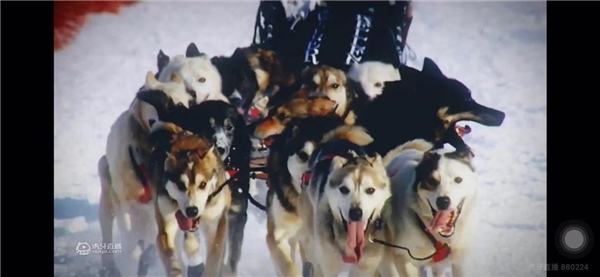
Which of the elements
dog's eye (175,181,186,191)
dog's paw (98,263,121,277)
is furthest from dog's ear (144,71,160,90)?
dog's paw (98,263,121,277)

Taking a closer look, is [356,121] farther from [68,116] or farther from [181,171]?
[68,116]

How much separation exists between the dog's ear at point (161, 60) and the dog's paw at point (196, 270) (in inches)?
34.5

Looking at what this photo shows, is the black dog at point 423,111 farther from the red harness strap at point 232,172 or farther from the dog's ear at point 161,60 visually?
the dog's ear at point 161,60

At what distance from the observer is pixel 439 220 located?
9.52 ft

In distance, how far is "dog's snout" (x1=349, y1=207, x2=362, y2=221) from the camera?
2.86 metres

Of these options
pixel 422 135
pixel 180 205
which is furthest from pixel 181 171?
pixel 422 135

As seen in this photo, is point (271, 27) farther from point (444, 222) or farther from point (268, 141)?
point (444, 222)

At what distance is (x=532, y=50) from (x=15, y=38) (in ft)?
7.42

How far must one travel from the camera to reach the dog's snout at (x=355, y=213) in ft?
9.39

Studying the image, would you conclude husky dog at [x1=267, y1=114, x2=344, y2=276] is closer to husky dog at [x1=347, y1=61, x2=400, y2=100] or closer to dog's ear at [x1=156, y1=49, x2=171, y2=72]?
husky dog at [x1=347, y1=61, x2=400, y2=100]

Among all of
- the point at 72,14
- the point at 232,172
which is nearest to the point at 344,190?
the point at 232,172

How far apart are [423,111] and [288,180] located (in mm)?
664

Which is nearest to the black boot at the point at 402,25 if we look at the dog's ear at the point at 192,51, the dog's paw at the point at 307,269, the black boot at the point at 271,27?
the black boot at the point at 271,27

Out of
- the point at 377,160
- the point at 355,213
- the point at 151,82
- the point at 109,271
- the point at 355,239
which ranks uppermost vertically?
the point at 151,82
